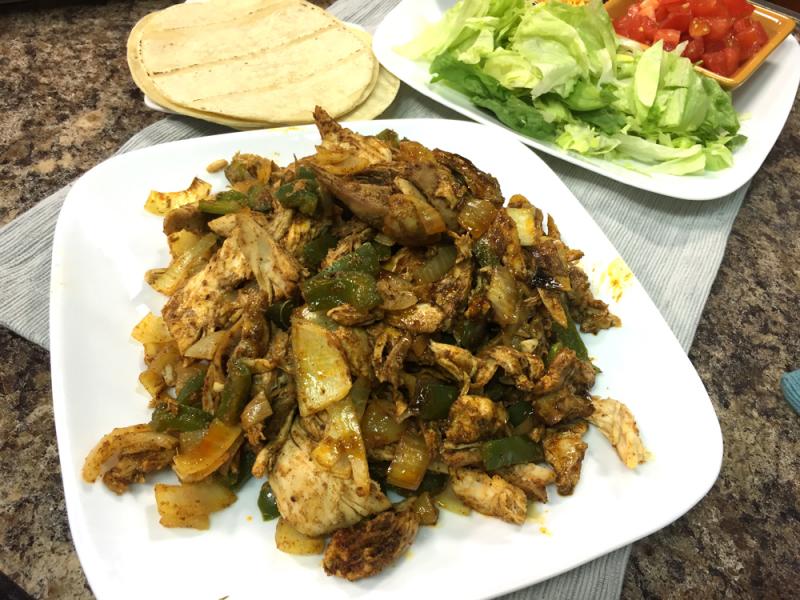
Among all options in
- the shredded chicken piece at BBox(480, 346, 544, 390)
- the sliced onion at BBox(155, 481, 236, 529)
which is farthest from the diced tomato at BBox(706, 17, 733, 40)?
the sliced onion at BBox(155, 481, 236, 529)

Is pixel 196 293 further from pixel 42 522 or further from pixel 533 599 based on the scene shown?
pixel 533 599

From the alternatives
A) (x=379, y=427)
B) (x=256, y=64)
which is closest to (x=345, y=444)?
(x=379, y=427)

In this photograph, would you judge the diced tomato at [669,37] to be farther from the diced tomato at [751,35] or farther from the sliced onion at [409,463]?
the sliced onion at [409,463]

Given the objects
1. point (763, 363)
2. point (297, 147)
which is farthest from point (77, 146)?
point (763, 363)

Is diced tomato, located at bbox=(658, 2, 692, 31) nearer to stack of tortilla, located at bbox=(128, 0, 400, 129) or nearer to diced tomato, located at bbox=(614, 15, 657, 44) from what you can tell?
diced tomato, located at bbox=(614, 15, 657, 44)

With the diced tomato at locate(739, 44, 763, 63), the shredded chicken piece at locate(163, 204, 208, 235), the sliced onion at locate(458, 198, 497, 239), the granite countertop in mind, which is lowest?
the granite countertop

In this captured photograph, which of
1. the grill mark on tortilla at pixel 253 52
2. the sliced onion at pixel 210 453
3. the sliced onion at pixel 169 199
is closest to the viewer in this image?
the sliced onion at pixel 210 453

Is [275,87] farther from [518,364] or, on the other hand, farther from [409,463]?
[409,463]

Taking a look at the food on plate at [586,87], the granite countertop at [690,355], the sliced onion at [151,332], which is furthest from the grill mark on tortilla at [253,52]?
the sliced onion at [151,332]
